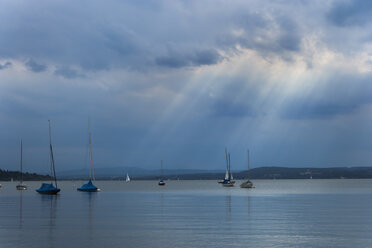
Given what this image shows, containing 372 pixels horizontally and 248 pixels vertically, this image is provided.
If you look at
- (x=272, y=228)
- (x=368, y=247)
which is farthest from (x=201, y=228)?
(x=368, y=247)

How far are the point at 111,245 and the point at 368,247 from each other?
16.0 m

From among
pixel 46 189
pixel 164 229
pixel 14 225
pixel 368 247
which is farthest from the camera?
pixel 46 189

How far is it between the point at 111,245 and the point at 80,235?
615cm

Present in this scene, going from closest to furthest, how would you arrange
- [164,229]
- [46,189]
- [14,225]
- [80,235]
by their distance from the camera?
[80,235] → [164,229] → [14,225] → [46,189]

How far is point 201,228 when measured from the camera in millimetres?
43156

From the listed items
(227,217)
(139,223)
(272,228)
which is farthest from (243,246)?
(227,217)

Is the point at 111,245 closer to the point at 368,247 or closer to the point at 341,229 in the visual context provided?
the point at 368,247

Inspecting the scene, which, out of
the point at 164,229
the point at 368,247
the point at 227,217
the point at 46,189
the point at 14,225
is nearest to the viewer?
the point at 368,247

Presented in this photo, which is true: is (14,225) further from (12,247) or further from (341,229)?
(341,229)

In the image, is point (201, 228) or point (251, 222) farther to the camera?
point (251, 222)

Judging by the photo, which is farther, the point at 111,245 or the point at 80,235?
the point at 80,235

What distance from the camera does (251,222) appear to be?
48531mm

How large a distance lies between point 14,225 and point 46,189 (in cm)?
8182

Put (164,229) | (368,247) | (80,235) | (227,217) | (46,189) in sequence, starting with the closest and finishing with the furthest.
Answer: (368,247)
(80,235)
(164,229)
(227,217)
(46,189)
